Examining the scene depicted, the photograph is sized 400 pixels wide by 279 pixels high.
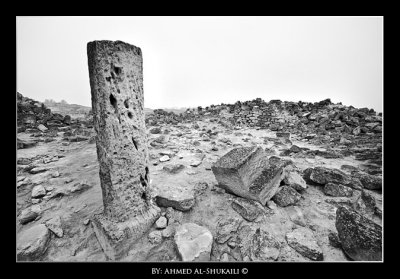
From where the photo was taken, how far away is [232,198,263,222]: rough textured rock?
8.06 feet

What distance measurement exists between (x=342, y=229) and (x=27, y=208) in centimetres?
459

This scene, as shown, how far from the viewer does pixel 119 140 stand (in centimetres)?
204

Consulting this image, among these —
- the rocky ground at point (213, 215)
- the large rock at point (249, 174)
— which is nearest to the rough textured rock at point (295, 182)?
the rocky ground at point (213, 215)

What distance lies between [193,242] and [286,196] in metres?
1.63

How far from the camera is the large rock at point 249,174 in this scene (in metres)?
2.58

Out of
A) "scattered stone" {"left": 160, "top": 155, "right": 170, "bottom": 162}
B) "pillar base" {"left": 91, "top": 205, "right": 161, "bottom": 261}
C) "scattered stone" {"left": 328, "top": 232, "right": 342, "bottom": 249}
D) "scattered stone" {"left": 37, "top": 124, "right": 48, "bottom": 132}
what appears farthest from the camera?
"scattered stone" {"left": 37, "top": 124, "right": 48, "bottom": 132}

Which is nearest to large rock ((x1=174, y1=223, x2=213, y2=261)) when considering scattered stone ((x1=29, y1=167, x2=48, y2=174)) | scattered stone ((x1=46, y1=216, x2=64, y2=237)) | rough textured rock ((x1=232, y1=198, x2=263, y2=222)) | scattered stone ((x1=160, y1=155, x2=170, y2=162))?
rough textured rock ((x1=232, y1=198, x2=263, y2=222))

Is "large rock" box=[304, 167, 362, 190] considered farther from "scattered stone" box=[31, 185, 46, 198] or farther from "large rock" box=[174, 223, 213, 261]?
"scattered stone" box=[31, 185, 46, 198]

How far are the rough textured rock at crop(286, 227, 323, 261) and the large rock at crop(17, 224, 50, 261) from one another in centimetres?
306

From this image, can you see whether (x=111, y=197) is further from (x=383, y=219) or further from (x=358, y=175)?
(x=358, y=175)

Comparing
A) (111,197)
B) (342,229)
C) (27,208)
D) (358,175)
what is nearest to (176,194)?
(111,197)

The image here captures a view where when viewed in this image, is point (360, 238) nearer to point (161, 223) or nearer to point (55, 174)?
point (161, 223)

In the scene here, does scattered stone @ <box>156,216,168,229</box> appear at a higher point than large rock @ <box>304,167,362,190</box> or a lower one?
lower

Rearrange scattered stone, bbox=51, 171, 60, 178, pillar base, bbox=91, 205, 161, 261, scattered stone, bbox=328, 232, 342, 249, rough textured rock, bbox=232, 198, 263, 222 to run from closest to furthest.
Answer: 1. pillar base, bbox=91, 205, 161, 261
2. scattered stone, bbox=328, 232, 342, 249
3. rough textured rock, bbox=232, 198, 263, 222
4. scattered stone, bbox=51, 171, 60, 178
